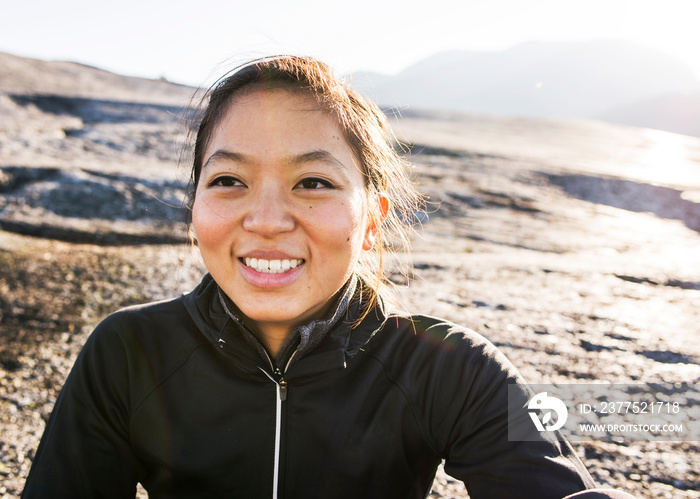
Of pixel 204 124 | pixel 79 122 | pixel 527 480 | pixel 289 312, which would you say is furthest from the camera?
pixel 79 122

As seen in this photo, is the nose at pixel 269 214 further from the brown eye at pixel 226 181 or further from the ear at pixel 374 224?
the ear at pixel 374 224

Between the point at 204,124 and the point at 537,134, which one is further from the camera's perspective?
the point at 537,134

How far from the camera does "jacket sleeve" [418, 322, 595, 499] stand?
44.5 inches

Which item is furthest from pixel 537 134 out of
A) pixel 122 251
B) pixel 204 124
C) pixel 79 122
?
pixel 204 124

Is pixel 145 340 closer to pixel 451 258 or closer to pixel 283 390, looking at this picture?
pixel 283 390

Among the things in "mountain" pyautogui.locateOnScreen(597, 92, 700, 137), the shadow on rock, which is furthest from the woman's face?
"mountain" pyautogui.locateOnScreen(597, 92, 700, 137)

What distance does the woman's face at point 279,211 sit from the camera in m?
1.29

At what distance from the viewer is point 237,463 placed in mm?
1332

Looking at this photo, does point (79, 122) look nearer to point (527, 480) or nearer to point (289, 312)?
point (289, 312)

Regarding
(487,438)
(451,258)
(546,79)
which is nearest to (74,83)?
(451,258)

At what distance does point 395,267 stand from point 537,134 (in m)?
14.1

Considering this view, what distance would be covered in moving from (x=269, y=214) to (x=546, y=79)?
166449mm

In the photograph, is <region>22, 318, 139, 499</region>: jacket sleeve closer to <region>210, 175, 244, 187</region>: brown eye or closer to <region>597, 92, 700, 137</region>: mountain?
<region>210, 175, 244, 187</region>: brown eye

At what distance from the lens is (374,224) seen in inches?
63.4
